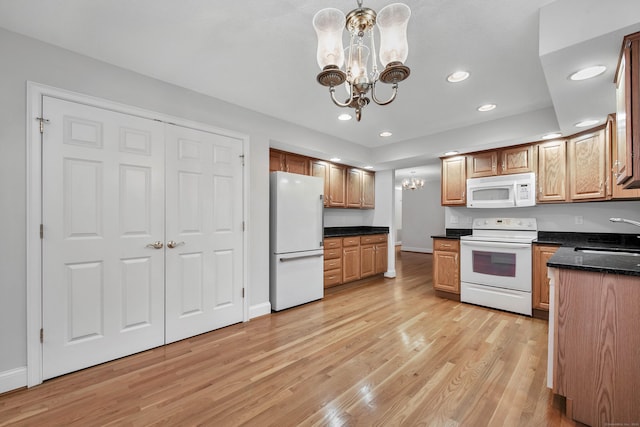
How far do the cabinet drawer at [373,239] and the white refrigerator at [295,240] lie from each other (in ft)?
3.74

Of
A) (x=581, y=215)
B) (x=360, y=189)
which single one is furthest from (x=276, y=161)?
(x=581, y=215)

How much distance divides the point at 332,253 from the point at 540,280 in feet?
8.70

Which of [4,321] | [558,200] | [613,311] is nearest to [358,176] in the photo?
[558,200]

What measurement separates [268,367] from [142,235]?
158 centimetres

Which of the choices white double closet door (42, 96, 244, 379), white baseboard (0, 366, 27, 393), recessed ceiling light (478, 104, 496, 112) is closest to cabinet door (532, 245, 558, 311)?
recessed ceiling light (478, 104, 496, 112)

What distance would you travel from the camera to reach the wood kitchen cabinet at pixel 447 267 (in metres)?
3.93

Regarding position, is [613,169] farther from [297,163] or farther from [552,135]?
[297,163]

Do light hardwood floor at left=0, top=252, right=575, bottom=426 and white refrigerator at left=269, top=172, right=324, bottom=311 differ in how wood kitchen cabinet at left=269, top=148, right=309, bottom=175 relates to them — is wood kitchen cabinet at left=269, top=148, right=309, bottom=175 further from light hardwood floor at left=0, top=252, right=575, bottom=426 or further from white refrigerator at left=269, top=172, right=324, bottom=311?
light hardwood floor at left=0, top=252, right=575, bottom=426

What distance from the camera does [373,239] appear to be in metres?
5.10

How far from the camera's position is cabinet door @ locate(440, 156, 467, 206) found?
4.15 m

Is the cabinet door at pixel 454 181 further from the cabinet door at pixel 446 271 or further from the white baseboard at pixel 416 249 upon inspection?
the white baseboard at pixel 416 249

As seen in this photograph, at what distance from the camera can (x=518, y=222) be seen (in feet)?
12.7

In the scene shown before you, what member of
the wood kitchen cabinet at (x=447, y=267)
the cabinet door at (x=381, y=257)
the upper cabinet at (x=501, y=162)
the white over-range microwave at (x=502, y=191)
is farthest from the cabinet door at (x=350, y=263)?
A: the upper cabinet at (x=501, y=162)

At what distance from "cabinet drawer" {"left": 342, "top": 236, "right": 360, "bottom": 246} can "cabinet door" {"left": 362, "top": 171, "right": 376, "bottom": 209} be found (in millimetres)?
865
